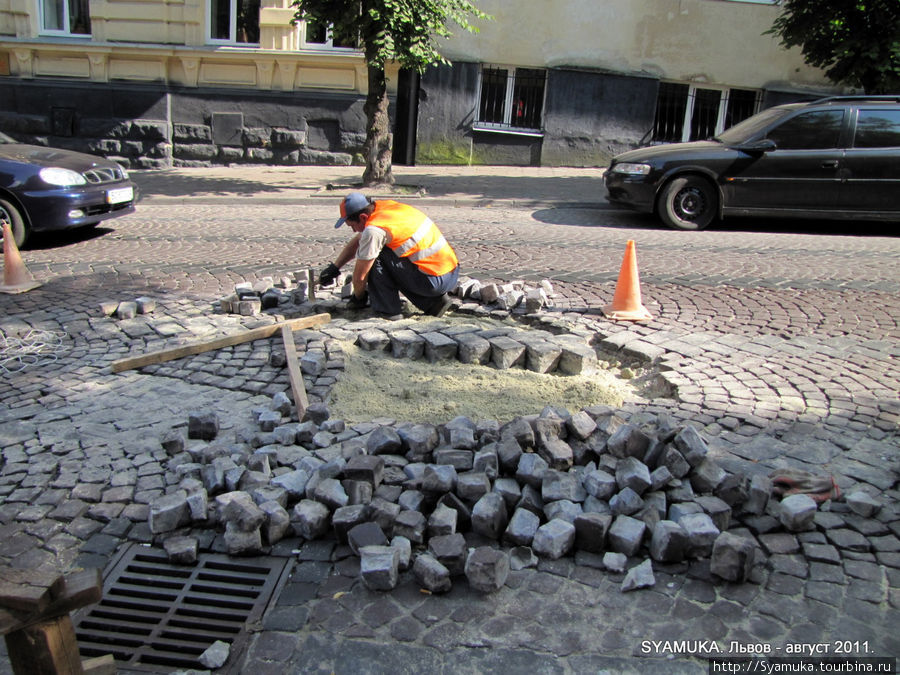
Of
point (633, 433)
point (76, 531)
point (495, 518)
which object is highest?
point (633, 433)

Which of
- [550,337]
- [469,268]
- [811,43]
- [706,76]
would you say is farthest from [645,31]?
[550,337]

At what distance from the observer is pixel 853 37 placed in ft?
44.6

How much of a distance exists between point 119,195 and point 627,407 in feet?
25.8

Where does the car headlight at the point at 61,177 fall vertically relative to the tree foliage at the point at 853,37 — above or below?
below

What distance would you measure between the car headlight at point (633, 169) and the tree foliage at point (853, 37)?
5.13 metres

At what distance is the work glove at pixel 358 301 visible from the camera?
23.0 feet

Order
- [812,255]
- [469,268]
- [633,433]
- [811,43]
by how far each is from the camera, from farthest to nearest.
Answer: [811,43] < [812,255] < [469,268] < [633,433]

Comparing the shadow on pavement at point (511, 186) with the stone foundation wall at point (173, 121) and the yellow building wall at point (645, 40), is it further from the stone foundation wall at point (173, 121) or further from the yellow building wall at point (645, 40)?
the yellow building wall at point (645, 40)

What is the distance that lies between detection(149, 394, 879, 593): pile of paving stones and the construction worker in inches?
96.5

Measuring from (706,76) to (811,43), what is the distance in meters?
3.75

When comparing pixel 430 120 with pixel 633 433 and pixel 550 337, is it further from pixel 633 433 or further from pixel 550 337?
pixel 633 433

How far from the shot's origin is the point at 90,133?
16.8m

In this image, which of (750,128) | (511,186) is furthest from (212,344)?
(511,186)

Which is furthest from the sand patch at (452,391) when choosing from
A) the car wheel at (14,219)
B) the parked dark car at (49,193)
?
the car wheel at (14,219)
